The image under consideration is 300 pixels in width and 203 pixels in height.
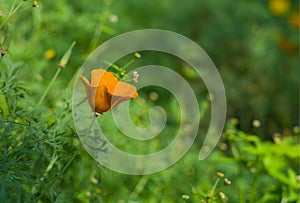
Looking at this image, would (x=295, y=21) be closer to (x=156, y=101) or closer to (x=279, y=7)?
(x=279, y=7)

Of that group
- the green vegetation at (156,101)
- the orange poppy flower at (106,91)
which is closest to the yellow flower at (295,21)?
the green vegetation at (156,101)

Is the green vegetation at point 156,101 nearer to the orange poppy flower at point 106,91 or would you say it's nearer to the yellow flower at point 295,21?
the yellow flower at point 295,21

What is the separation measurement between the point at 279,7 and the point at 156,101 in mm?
1072

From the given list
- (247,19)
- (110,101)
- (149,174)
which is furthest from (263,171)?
(247,19)

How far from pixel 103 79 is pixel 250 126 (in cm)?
176

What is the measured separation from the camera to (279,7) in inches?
127

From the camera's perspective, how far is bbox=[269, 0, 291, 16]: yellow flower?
3207mm

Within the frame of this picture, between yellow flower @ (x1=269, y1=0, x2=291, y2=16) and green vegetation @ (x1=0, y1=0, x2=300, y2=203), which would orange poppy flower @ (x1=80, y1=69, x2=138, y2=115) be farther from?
yellow flower @ (x1=269, y1=0, x2=291, y2=16)

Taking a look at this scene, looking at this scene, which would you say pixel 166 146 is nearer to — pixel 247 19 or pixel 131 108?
pixel 131 108

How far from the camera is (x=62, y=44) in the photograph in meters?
2.32

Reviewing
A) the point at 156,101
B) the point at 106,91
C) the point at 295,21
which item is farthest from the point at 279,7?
the point at 106,91

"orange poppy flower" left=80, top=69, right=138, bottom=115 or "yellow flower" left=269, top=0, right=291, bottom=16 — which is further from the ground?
"orange poppy flower" left=80, top=69, right=138, bottom=115

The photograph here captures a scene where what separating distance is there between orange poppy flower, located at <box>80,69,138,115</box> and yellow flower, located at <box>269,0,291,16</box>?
2.31m

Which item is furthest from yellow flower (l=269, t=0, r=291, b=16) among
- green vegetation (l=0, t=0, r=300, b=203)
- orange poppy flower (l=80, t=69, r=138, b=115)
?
orange poppy flower (l=80, t=69, r=138, b=115)
